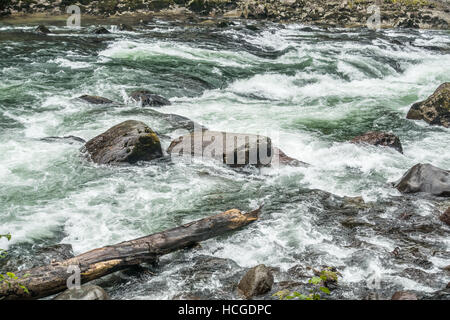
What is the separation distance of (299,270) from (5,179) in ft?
17.7

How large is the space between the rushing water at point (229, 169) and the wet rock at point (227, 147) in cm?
28

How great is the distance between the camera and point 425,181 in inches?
281

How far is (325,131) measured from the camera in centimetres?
1015

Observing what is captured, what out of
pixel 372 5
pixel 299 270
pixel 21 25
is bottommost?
pixel 299 270

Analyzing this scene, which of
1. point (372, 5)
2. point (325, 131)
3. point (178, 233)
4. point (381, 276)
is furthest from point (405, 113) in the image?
point (372, 5)

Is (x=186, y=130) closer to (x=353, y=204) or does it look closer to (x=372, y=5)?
(x=353, y=204)

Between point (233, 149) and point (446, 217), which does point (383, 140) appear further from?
point (233, 149)

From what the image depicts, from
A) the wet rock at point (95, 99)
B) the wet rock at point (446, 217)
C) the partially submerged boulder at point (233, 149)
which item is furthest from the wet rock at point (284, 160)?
the wet rock at point (95, 99)

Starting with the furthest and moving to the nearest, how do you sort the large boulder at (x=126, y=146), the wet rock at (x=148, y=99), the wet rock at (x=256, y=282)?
the wet rock at (x=148, y=99), the large boulder at (x=126, y=146), the wet rock at (x=256, y=282)

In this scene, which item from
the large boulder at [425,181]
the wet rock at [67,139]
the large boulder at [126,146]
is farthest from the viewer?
the wet rock at [67,139]

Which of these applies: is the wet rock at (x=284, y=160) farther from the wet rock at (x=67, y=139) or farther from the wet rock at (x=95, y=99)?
Result: the wet rock at (x=95, y=99)

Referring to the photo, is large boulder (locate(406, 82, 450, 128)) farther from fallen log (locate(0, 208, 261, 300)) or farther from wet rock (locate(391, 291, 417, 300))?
wet rock (locate(391, 291, 417, 300))

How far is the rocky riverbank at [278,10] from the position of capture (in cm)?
2930

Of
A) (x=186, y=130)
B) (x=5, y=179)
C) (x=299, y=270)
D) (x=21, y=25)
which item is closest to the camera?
(x=299, y=270)
